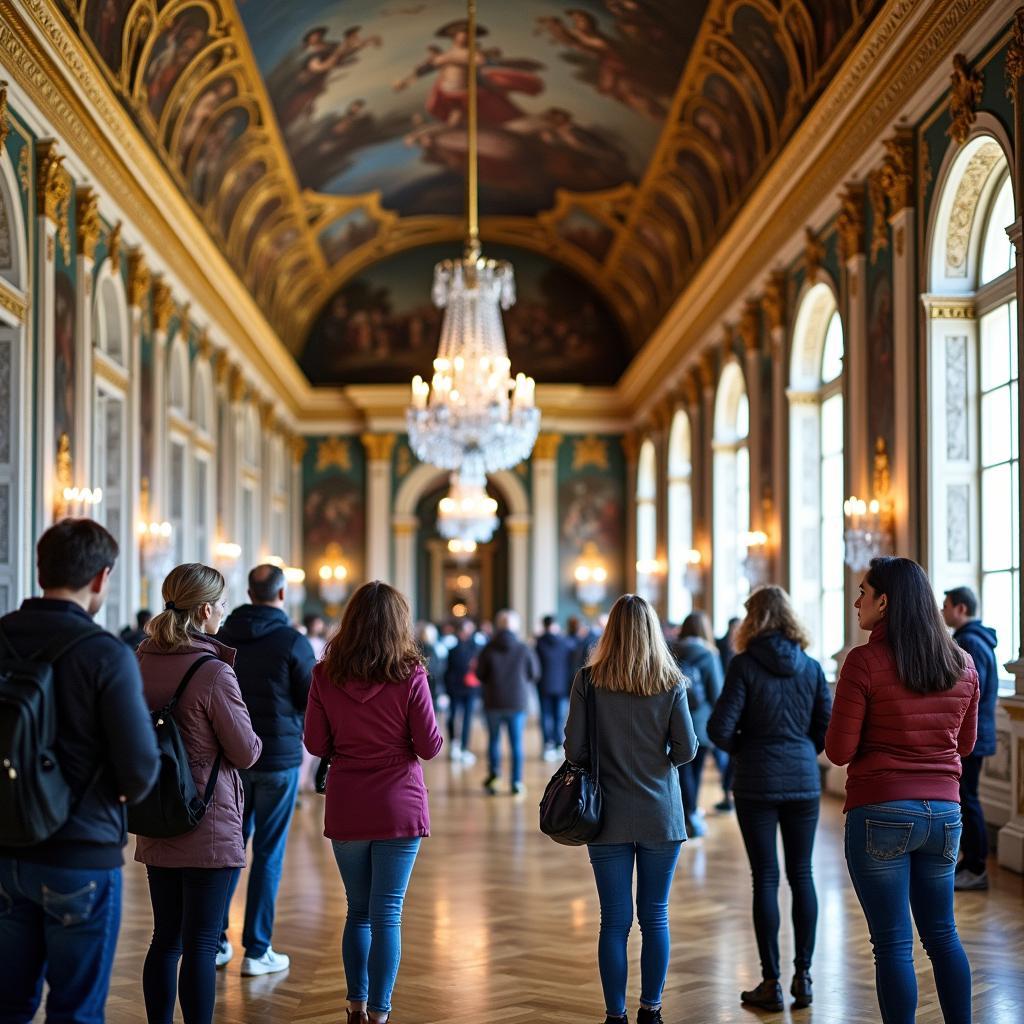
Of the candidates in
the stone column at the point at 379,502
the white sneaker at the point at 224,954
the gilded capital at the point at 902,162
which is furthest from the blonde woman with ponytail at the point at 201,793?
the stone column at the point at 379,502

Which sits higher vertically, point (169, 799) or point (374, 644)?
point (374, 644)

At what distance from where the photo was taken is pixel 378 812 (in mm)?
5039

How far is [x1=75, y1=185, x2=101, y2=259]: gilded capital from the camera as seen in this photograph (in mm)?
12727

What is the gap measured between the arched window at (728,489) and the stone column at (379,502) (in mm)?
9826

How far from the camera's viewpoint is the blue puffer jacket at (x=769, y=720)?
5.70 meters

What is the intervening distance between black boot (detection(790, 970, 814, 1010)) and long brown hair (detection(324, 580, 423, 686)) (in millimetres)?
2154

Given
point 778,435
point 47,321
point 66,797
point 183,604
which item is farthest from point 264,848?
point 778,435

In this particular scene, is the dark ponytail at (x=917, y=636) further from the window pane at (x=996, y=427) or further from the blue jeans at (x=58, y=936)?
the window pane at (x=996, y=427)

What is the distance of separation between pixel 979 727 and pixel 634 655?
3955 millimetres

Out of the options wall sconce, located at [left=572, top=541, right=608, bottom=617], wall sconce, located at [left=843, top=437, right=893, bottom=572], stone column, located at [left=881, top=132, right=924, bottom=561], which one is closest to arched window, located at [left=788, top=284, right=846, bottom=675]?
wall sconce, located at [left=843, top=437, right=893, bottom=572]

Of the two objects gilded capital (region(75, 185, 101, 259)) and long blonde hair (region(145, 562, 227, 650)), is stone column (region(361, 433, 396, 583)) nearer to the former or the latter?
gilded capital (region(75, 185, 101, 259))

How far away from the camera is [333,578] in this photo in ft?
91.8

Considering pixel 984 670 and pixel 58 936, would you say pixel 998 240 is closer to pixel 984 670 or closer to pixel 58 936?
pixel 984 670

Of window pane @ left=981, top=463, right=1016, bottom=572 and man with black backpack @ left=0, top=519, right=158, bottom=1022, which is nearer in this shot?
man with black backpack @ left=0, top=519, right=158, bottom=1022
